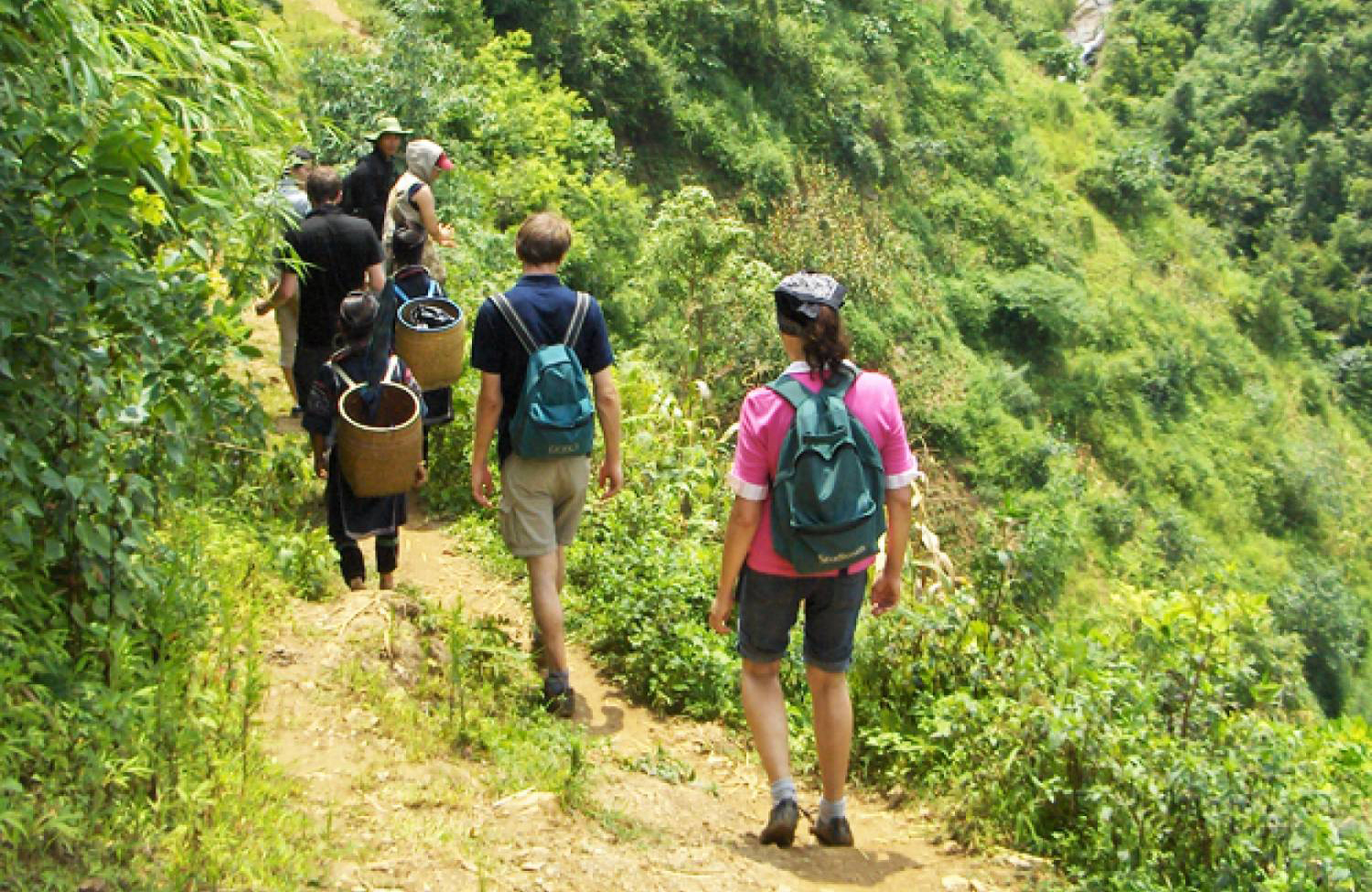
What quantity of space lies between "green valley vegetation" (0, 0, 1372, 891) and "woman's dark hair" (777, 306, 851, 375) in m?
1.46

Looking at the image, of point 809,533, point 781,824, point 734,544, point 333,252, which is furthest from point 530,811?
point 333,252

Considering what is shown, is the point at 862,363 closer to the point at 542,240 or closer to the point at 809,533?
the point at 542,240

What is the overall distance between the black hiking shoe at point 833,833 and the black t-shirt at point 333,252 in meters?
3.00

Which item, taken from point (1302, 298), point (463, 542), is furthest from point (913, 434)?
point (1302, 298)

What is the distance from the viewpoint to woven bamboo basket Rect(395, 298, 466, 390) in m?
6.27

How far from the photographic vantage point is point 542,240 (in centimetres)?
476

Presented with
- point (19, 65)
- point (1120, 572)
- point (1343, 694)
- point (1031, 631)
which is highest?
point (19, 65)

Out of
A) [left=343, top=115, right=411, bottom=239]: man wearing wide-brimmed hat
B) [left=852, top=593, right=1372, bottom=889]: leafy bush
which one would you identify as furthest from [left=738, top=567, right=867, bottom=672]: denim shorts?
[left=343, top=115, right=411, bottom=239]: man wearing wide-brimmed hat

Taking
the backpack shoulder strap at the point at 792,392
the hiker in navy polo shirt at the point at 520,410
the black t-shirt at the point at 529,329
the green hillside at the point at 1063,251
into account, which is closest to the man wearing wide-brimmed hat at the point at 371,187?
the hiker in navy polo shirt at the point at 520,410

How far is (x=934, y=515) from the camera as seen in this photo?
16.2 m

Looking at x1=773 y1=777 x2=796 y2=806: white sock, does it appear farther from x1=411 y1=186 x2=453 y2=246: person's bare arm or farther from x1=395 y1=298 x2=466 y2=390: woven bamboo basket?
x1=411 y1=186 x2=453 y2=246: person's bare arm

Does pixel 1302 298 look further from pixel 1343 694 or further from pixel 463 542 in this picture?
pixel 463 542

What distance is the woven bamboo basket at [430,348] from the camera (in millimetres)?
6266

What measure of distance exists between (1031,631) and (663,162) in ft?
41.9
